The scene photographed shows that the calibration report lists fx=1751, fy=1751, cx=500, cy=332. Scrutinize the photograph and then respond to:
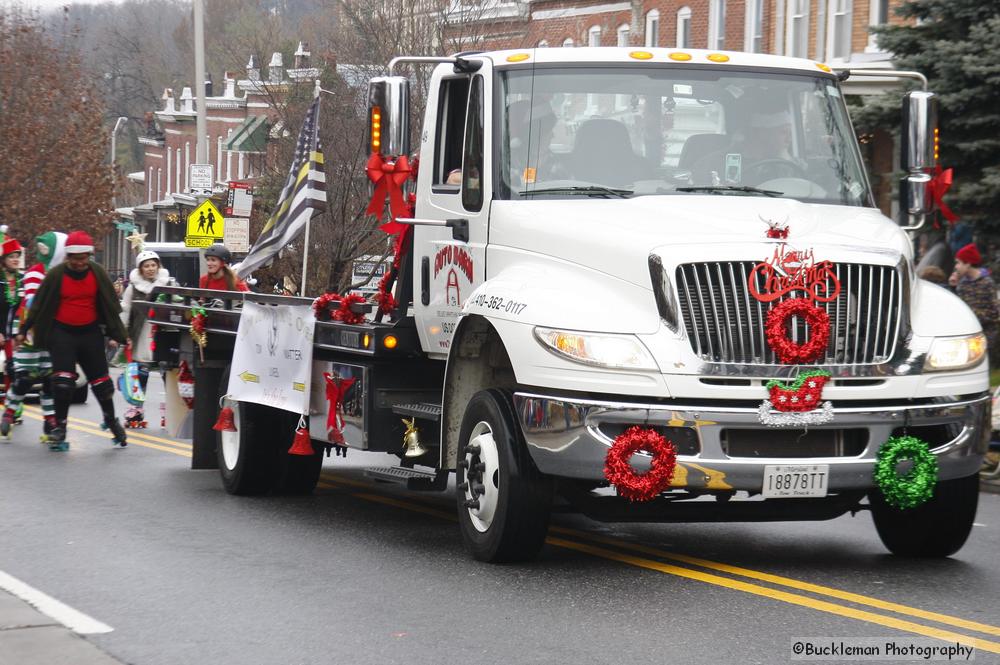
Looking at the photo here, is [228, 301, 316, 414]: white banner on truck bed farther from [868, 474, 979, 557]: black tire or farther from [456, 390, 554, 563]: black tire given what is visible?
[868, 474, 979, 557]: black tire

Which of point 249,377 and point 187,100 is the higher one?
point 187,100

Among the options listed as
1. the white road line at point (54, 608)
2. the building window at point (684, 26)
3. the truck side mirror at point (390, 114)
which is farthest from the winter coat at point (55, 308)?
the building window at point (684, 26)

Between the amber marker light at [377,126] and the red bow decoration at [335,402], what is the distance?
173cm

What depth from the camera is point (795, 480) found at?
825 centimetres

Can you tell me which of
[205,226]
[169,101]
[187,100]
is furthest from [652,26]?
[169,101]

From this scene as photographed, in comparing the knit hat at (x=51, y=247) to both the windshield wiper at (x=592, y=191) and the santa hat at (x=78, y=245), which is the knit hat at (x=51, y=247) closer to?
the santa hat at (x=78, y=245)

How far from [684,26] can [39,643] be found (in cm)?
3842

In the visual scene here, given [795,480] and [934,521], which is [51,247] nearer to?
[934,521]

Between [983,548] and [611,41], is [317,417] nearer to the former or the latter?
[983,548]

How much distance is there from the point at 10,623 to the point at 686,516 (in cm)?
325

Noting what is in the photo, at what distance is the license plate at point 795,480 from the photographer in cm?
821

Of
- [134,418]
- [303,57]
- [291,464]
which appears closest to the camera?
[291,464]

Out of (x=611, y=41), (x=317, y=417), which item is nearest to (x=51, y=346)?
(x=317, y=417)

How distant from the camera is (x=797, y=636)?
7.16 m
